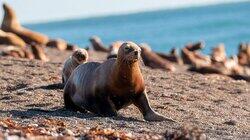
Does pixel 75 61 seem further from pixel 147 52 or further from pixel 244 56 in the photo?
pixel 244 56

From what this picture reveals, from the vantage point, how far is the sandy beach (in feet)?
28.1

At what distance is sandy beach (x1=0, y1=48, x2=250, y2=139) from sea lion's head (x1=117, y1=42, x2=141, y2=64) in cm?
68

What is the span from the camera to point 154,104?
10.5 m

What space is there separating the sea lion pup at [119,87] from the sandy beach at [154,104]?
0.16 metres

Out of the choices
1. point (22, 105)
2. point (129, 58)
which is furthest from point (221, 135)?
point (22, 105)

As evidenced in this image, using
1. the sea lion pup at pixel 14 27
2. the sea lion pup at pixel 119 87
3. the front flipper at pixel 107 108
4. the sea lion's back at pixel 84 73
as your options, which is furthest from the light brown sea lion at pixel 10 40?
the front flipper at pixel 107 108

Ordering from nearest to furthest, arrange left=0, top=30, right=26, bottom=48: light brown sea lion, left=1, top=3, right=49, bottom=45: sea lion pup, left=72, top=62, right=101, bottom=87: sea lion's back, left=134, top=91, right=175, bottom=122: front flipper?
left=134, top=91, right=175, bottom=122: front flipper
left=72, top=62, right=101, bottom=87: sea lion's back
left=0, top=30, right=26, bottom=48: light brown sea lion
left=1, top=3, right=49, bottom=45: sea lion pup

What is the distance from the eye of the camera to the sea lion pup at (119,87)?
9.12m

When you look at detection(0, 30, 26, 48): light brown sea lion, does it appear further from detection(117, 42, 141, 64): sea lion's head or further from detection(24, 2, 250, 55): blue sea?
detection(24, 2, 250, 55): blue sea

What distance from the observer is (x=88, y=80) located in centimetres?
955

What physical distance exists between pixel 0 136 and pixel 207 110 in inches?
191

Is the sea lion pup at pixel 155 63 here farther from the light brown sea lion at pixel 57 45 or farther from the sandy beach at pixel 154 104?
the sandy beach at pixel 154 104

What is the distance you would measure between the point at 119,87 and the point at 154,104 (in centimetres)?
143

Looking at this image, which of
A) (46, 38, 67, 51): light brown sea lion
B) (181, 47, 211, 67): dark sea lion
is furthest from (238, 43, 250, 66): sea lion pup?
(46, 38, 67, 51): light brown sea lion
